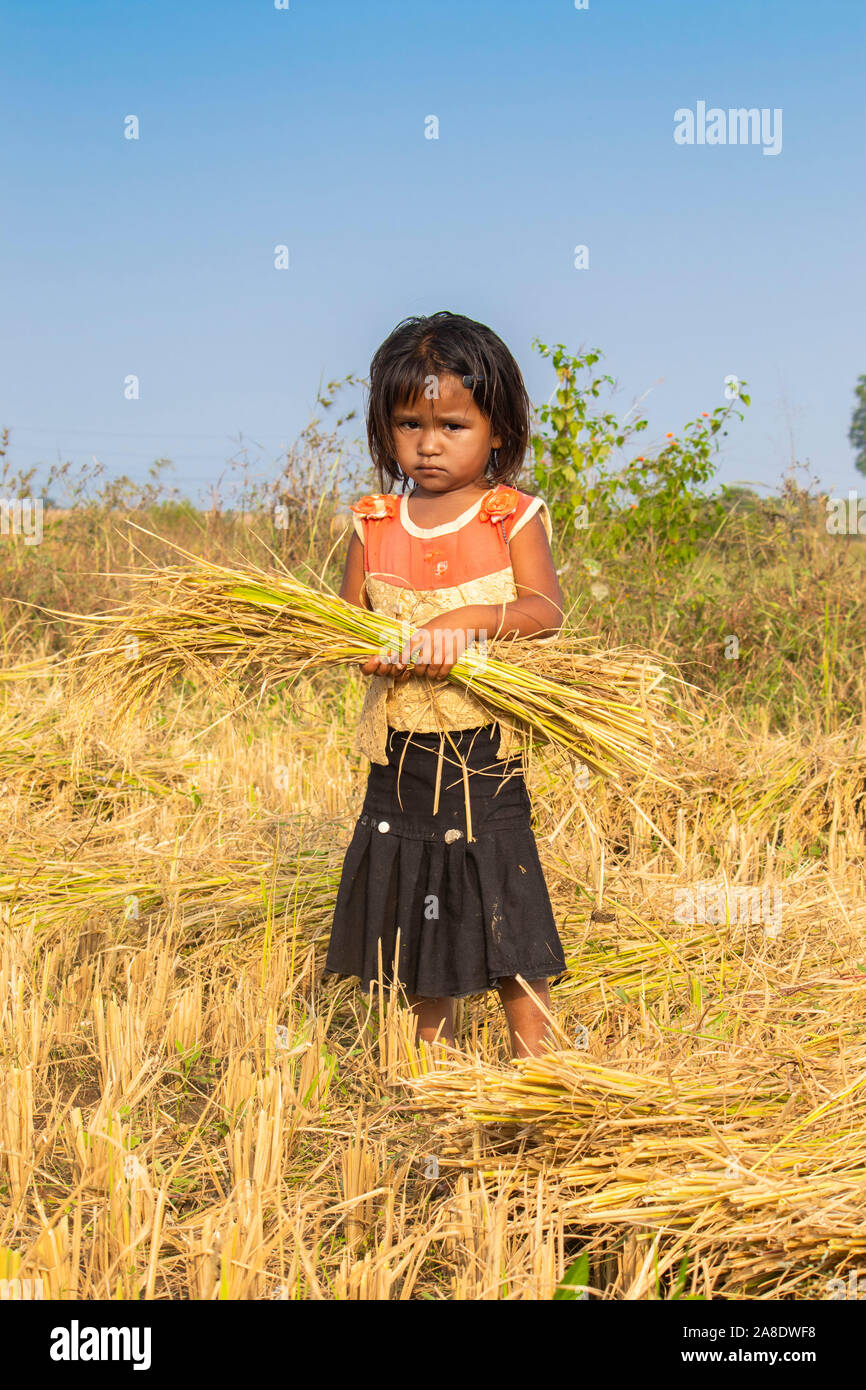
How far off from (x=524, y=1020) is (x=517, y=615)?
852 millimetres

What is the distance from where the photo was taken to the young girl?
2.31m

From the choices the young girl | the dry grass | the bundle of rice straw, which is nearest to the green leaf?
the dry grass

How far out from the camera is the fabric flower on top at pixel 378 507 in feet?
8.18

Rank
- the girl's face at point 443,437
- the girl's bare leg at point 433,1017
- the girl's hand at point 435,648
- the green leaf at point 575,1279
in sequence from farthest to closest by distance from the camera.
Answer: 1. the girl's bare leg at point 433,1017
2. the girl's face at point 443,437
3. the girl's hand at point 435,648
4. the green leaf at point 575,1279

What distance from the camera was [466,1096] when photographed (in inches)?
73.1

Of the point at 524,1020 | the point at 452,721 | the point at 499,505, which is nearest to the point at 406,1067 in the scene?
the point at 524,1020

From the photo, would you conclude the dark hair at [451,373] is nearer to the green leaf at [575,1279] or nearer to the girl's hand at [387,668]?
the girl's hand at [387,668]

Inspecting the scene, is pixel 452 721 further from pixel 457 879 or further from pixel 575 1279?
pixel 575 1279

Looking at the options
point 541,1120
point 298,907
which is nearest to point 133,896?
point 298,907

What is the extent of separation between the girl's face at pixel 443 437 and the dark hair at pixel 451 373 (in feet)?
0.07

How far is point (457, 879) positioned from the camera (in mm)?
2340

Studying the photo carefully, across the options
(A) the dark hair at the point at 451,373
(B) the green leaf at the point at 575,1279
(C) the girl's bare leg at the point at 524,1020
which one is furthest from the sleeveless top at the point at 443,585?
(B) the green leaf at the point at 575,1279

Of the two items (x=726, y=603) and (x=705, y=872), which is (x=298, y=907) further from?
(x=726, y=603)
